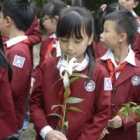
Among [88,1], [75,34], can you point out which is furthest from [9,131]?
[88,1]

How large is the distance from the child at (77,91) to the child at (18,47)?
24.8 inches

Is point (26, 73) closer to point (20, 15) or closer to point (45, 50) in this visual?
point (20, 15)

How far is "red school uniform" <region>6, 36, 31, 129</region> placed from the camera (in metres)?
2.98

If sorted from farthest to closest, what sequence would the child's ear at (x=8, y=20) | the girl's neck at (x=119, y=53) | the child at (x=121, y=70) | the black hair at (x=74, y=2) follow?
the black hair at (x=74, y=2)
the child's ear at (x=8, y=20)
the girl's neck at (x=119, y=53)
the child at (x=121, y=70)

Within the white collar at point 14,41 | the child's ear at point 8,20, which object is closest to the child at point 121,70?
the white collar at point 14,41

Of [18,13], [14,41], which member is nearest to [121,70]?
[14,41]

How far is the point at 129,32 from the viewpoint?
2.93 m

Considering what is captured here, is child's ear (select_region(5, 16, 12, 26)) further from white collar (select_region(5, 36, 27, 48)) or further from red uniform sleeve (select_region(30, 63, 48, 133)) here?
red uniform sleeve (select_region(30, 63, 48, 133))

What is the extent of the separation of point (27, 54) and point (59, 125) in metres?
0.91

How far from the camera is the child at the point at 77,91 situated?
2295 mm

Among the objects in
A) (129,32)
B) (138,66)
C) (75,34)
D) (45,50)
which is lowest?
(45,50)

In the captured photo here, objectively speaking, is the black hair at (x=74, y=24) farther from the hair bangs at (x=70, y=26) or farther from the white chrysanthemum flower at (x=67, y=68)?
the white chrysanthemum flower at (x=67, y=68)

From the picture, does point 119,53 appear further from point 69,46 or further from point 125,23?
point 69,46

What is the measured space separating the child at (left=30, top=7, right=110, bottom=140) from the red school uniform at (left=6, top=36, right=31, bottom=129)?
24.3 inches
